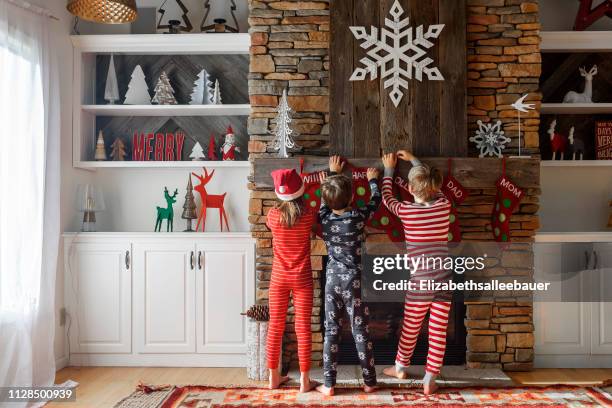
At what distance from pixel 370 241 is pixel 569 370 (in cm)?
154

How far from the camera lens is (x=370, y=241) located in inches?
152

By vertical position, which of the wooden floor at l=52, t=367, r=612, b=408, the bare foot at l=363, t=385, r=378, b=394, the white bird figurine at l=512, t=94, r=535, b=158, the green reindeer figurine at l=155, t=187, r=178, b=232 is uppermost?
the white bird figurine at l=512, t=94, r=535, b=158

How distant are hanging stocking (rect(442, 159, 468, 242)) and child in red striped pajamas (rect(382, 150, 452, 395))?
0.23m

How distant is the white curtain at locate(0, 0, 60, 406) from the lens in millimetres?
3188

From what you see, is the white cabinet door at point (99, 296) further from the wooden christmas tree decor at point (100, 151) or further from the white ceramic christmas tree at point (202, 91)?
the white ceramic christmas tree at point (202, 91)

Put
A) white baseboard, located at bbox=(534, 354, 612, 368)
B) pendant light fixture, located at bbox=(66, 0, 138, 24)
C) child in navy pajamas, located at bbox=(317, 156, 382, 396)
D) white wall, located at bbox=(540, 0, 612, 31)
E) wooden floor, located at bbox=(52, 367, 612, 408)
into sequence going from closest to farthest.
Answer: pendant light fixture, located at bbox=(66, 0, 138, 24)
child in navy pajamas, located at bbox=(317, 156, 382, 396)
wooden floor, located at bbox=(52, 367, 612, 408)
white baseboard, located at bbox=(534, 354, 612, 368)
white wall, located at bbox=(540, 0, 612, 31)

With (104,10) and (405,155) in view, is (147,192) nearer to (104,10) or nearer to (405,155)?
(104,10)

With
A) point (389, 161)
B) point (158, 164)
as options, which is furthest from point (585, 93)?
point (158, 164)

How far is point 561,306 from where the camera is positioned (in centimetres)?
391

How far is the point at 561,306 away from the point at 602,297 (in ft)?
0.87

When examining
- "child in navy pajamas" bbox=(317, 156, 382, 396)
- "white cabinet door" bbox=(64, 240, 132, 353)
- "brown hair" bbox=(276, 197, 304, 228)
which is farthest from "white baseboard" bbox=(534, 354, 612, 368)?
"white cabinet door" bbox=(64, 240, 132, 353)

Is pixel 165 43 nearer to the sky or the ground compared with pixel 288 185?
nearer to the sky

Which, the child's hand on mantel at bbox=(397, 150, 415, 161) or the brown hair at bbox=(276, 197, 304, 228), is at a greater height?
the child's hand on mantel at bbox=(397, 150, 415, 161)

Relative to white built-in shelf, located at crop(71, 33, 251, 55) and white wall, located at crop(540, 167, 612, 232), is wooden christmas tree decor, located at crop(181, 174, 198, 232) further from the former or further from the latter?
white wall, located at crop(540, 167, 612, 232)
